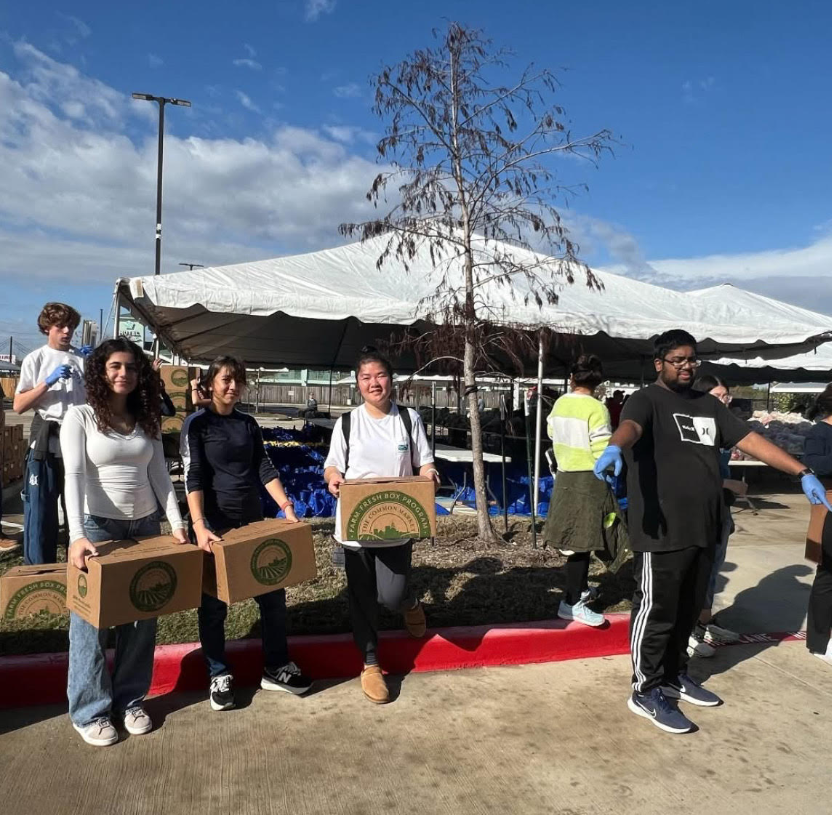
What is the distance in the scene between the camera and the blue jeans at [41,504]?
4.46m

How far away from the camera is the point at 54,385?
4.44 meters

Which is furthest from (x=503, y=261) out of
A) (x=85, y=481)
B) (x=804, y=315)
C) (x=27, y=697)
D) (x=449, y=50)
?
(x=804, y=315)

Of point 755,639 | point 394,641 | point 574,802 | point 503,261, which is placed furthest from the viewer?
point 503,261

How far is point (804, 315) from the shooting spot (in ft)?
35.8

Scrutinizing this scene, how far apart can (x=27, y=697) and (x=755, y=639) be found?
4.37m

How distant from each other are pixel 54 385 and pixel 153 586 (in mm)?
2111

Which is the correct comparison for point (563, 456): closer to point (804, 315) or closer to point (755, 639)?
point (755, 639)

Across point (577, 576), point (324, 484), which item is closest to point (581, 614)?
point (577, 576)

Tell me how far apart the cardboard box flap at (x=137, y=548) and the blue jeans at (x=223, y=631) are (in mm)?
393

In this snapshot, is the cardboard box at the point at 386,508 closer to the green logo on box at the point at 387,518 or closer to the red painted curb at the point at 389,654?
the green logo on box at the point at 387,518

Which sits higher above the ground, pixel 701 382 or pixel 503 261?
pixel 503 261

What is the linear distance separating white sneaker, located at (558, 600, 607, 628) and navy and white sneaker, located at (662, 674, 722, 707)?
2.21 ft

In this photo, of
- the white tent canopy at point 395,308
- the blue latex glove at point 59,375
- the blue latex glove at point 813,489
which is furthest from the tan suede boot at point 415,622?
the white tent canopy at point 395,308

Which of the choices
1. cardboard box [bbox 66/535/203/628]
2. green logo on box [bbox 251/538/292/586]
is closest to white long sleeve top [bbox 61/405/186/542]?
cardboard box [bbox 66/535/203/628]
